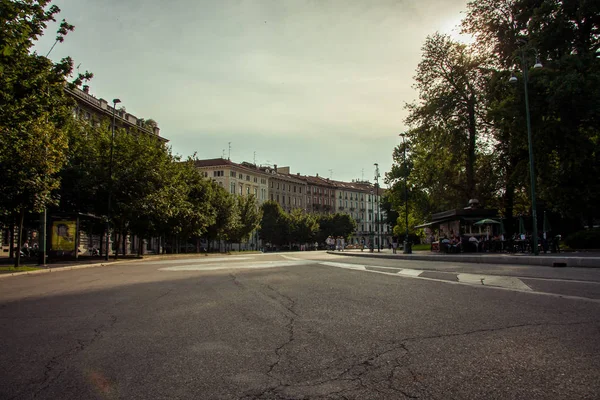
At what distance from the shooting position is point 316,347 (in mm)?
4367

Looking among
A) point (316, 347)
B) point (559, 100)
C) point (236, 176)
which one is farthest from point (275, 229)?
point (316, 347)

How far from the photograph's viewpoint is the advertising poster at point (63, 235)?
1094 inches

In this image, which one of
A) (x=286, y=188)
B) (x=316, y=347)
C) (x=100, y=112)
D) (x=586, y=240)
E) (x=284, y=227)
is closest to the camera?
(x=316, y=347)

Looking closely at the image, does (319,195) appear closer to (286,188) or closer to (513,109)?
(286,188)

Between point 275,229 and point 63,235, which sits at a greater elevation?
point 275,229

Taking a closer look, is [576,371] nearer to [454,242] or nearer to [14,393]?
[14,393]

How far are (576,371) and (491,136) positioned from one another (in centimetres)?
3973

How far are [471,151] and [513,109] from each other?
424 inches

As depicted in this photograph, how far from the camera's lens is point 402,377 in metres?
3.36

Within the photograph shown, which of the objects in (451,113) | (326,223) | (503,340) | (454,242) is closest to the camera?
(503,340)

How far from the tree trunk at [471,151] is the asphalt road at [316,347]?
32073 mm

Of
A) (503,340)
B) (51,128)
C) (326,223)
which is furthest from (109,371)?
(326,223)

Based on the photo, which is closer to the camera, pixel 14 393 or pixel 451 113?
pixel 14 393

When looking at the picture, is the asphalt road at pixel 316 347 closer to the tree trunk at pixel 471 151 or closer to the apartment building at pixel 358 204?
the tree trunk at pixel 471 151
